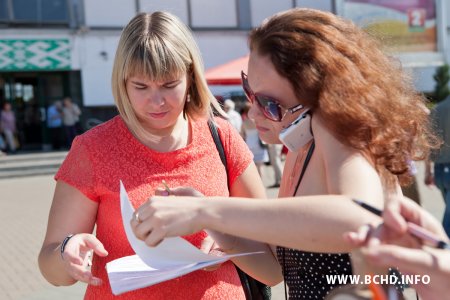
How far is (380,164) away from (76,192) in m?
0.92

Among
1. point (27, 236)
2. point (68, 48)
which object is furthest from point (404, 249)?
point (68, 48)

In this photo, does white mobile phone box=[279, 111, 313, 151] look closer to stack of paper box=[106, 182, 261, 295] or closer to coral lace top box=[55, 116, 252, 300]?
stack of paper box=[106, 182, 261, 295]

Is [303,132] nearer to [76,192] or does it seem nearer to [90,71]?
[76,192]

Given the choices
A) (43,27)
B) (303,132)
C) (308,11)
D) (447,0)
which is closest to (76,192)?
(303,132)

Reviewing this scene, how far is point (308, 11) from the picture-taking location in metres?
1.67

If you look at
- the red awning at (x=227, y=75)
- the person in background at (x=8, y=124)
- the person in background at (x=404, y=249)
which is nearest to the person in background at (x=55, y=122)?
the person in background at (x=8, y=124)

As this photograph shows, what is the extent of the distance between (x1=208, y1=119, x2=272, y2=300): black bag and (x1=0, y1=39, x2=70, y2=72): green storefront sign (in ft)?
63.1

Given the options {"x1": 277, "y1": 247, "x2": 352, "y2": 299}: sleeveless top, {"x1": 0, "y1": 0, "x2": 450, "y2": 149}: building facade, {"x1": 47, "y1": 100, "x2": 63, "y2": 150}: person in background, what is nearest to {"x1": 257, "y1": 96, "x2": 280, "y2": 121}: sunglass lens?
{"x1": 277, "y1": 247, "x2": 352, "y2": 299}: sleeveless top

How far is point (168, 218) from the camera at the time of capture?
137 cm

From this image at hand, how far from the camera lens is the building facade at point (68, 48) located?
2078 centimetres

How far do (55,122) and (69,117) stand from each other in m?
0.56

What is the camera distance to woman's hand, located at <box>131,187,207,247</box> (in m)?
1.37

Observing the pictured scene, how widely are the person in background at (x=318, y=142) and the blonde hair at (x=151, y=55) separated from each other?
0.34 metres

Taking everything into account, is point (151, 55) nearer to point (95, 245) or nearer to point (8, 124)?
point (95, 245)
